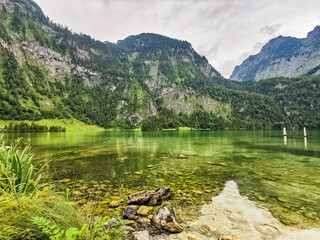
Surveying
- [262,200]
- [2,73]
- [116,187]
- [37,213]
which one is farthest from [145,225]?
[2,73]

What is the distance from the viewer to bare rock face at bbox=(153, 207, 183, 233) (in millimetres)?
6890

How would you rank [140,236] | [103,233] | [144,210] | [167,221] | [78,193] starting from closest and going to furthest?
[103,233] < [140,236] < [167,221] < [144,210] < [78,193]

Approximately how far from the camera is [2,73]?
647 feet

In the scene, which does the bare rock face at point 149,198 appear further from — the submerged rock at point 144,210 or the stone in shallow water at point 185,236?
the stone in shallow water at point 185,236

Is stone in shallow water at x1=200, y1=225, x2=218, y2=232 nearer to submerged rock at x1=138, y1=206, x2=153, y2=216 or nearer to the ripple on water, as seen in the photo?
the ripple on water

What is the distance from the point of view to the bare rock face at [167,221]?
6.89 meters

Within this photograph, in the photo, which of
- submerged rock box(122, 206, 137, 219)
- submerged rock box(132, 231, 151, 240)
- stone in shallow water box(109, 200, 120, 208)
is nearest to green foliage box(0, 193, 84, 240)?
submerged rock box(132, 231, 151, 240)

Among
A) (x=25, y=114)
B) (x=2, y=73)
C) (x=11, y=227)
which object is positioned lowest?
(x=11, y=227)

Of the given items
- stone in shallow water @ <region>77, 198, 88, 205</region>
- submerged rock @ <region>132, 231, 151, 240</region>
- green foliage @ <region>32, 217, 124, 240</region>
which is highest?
green foliage @ <region>32, 217, 124, 240</region>

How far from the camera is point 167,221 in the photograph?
7262mm

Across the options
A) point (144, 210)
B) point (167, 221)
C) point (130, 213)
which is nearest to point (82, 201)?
point (130, 213)

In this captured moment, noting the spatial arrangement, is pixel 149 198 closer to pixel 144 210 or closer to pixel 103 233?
pixel 144 210

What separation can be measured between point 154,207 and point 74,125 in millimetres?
215758

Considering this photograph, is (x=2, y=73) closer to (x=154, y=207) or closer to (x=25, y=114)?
(x=25, y=114)
